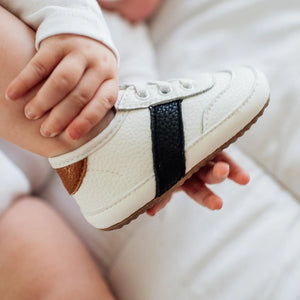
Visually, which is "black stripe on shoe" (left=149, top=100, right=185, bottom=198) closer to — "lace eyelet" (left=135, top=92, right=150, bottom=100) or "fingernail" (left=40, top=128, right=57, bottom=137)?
"lace eyelet" (left=135, top=92, right=150, bottom=100)

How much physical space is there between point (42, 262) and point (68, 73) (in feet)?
0.99

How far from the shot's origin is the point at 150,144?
49cm

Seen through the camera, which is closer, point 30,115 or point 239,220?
point 30,115

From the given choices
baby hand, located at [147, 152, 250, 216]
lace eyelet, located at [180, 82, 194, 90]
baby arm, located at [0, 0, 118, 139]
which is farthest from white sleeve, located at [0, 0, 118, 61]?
baby hand, located at [147, 152, 250, 216]

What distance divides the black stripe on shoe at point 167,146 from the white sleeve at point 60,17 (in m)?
0.10

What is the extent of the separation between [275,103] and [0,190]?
1.56 ft

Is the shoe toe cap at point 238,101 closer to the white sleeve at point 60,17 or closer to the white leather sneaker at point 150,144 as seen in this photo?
the white leather sneaker at point 150,144

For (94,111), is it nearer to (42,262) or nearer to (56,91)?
(56,91)

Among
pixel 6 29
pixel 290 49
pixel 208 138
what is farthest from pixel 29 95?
pixel 290 49

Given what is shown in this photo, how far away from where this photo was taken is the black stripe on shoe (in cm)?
49

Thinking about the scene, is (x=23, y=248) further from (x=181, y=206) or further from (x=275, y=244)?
(x=275, y=244)

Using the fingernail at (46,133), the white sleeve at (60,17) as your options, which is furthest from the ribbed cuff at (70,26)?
the fingernail at (46,133)

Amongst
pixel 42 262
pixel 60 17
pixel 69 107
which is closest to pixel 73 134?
pixel 69 107

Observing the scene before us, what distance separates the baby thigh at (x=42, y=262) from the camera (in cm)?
57
